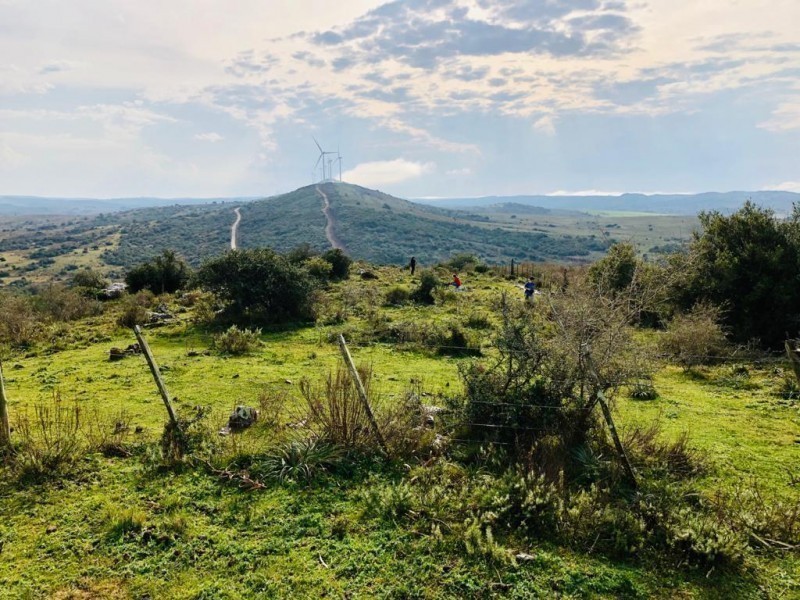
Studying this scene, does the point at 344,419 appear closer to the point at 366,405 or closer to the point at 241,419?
the point at 366,405

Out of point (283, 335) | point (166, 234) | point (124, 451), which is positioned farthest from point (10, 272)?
point (124, 451)

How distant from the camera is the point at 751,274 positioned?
17.0 meters

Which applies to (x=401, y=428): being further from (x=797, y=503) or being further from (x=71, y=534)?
(x=797, y=503)

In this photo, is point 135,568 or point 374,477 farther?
point 374,477

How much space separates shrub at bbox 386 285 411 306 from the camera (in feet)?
79.3

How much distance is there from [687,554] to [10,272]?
112392mm

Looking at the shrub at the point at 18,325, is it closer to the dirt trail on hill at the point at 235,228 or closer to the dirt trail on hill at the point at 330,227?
the dirt trail on hill at the point at 330,227

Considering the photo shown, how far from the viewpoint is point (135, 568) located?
5.72 m

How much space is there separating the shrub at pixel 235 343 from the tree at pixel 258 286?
138 inches

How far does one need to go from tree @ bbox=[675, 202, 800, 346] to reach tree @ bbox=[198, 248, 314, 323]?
13.9 meters

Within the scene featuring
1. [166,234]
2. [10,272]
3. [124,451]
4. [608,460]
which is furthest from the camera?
[166,234]

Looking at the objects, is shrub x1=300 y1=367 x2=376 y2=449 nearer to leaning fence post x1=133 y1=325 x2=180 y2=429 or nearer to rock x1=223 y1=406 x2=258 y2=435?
rock x1=223 y1=406 x2=258 y2=435

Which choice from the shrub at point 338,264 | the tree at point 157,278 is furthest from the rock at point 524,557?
the shrub at point 338,264

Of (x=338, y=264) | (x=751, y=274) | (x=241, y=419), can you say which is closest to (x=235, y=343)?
(x=241, y=419)
